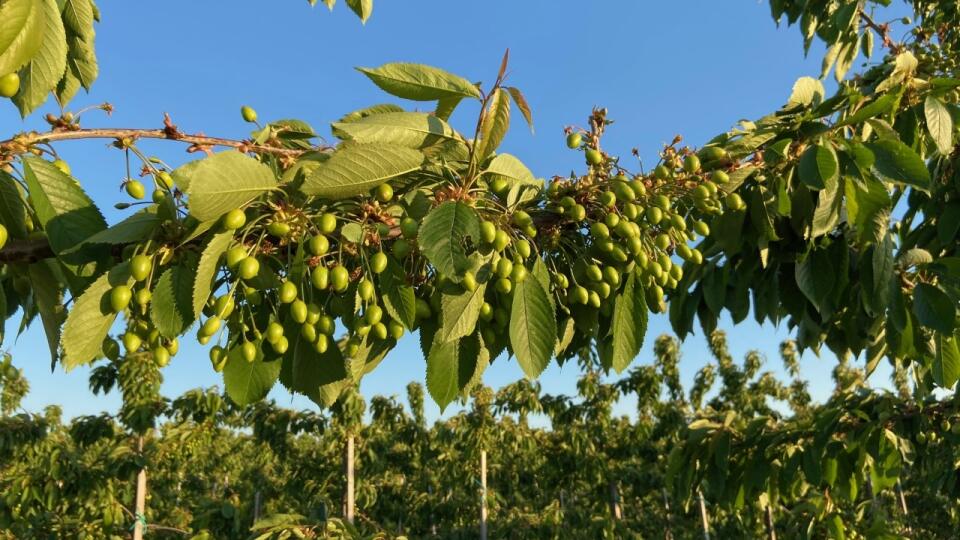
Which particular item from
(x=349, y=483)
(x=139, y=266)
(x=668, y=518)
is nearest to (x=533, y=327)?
(x=139, y=266)

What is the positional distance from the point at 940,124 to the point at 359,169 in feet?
5.07

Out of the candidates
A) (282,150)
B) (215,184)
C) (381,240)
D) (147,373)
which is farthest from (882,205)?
(147,373)

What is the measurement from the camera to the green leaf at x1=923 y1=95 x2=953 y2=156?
1.67 meters

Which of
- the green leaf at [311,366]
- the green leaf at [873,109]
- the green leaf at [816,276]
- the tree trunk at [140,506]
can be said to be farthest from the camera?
the tree trunk at [140,506]

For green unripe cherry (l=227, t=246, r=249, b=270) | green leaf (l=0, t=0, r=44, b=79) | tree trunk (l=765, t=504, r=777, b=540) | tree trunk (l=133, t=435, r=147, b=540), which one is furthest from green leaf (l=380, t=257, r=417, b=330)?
tree trunk (l=765, t=504, r=777, b=540)

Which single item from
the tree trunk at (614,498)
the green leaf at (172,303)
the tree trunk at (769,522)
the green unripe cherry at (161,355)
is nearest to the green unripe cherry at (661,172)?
the green leaf at (172,303)

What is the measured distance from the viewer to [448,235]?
1.06 m

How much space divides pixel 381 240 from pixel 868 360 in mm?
2405

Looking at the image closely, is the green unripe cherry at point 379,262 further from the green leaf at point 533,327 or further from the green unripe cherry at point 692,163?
the green unripe cherry at point 692,163

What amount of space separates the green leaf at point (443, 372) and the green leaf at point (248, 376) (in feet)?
0.99

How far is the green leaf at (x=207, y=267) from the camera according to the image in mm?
993

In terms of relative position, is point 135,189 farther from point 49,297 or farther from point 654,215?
point 654,215

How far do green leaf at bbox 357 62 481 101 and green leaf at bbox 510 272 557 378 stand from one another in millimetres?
376

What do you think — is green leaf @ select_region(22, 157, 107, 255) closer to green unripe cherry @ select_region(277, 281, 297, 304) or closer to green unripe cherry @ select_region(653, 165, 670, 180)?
green unripe cherry @ select_region(277, 281, 297, 304)
